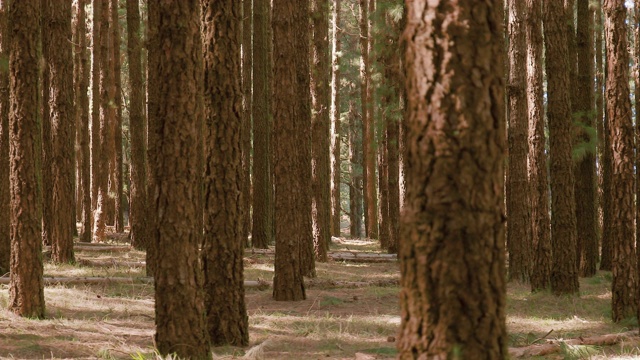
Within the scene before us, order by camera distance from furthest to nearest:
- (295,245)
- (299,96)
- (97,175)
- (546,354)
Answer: (97,175) → (299,96) → (295,245) → (546,354)

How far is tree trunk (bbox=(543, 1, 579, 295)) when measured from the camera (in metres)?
11.6

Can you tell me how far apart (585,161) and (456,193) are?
13178 mm

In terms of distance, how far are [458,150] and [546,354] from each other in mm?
4672

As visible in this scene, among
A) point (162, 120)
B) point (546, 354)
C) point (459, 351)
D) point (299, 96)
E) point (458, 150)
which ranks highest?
point (299, 96)

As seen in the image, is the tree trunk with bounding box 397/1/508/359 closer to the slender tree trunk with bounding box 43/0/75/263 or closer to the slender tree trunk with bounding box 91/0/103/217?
the slender tree trunk with bounding box 43/0/75/263

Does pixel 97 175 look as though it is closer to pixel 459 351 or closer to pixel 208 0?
pixel 208 0

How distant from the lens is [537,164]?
1265 cm

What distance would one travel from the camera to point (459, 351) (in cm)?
322

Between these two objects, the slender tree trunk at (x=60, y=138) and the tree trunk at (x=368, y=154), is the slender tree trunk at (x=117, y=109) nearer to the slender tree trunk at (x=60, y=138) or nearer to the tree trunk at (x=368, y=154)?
the slender tree trunk at (x=60, y=138)

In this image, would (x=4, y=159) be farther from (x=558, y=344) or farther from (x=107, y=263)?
(x=558, y=344)

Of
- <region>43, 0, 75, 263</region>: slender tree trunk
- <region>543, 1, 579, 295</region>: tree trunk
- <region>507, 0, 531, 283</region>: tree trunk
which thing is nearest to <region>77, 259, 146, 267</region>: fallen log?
<region>43, 0, 75, 263</region>: slender tree trunk

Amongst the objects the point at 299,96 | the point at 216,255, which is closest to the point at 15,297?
the point at 216,255

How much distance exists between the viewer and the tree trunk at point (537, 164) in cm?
1219

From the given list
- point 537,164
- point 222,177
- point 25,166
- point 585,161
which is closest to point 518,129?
point 537,164
